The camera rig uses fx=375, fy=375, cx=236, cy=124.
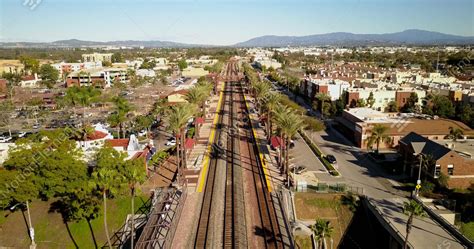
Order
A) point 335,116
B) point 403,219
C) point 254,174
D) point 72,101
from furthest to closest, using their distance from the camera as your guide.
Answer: point 72,101 → point 335,116 → point 254,174 → point 403,219

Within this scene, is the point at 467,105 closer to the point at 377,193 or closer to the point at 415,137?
the point at 415,137

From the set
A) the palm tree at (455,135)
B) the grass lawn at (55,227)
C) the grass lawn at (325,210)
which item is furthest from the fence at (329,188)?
the palm tree at (455,135)

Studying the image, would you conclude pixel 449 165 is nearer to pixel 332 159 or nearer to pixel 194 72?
pixel 332 159

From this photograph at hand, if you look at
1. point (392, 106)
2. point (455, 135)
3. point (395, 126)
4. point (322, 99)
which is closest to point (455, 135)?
point (455, 135)

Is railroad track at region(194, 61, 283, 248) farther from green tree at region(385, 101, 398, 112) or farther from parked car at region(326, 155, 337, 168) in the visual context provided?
green tree at region(385, 101, 398, 112)

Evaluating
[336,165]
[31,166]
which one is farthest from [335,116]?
[31,166]
